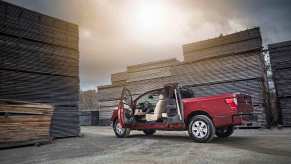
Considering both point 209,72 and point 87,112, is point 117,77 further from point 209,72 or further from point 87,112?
point 209,72

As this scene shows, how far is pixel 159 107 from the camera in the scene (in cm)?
862

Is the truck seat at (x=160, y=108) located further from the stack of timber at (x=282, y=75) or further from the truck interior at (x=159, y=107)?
the stack of timber at (x=282, y=75)

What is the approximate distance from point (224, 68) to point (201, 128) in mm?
8127

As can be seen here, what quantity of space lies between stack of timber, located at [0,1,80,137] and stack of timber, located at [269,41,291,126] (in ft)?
34.5

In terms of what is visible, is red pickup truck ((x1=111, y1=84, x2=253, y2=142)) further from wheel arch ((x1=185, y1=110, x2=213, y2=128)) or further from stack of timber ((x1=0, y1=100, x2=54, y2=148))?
stack of timber ((x1=0, y1=100, x2=54, y2=148))

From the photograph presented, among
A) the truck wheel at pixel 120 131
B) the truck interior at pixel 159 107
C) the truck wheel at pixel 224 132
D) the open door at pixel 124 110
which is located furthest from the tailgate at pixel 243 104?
the truck wheel at pixel 120 131

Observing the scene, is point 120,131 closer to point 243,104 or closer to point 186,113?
point 186,113

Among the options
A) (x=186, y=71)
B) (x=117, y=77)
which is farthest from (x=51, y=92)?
(x=117, y=77)

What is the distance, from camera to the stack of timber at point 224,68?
1324cm

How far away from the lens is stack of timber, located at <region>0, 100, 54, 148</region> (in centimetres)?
762

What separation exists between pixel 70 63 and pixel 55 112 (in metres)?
2.48

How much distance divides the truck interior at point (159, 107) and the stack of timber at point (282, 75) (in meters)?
6.73

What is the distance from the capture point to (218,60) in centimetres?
1480

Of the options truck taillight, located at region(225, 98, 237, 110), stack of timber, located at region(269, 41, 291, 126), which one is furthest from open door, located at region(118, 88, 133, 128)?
stack of timber, located at region(269, 41, 291, 126)
